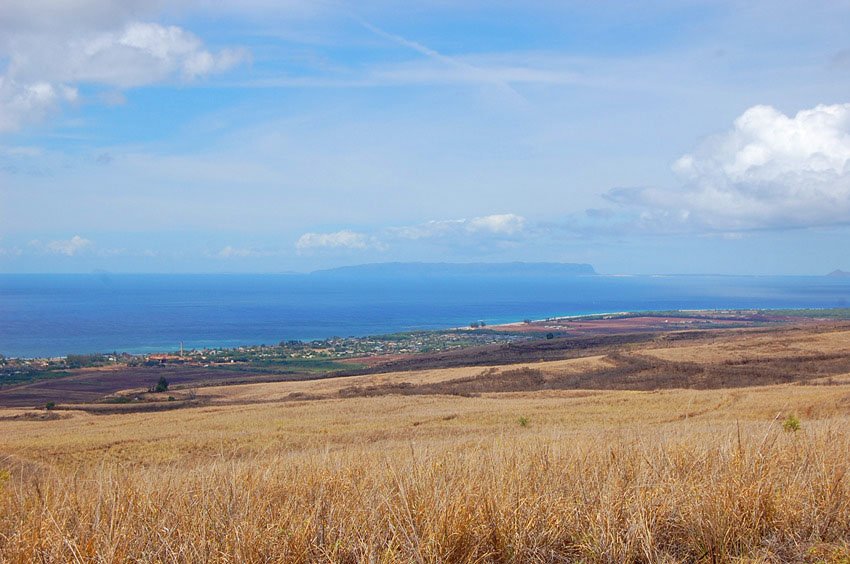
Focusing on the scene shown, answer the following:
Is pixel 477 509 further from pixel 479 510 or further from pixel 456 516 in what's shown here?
pixel 456 516

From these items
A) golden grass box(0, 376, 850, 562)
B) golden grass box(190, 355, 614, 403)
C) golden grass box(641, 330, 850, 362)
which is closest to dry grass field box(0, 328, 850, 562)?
golden grass box(0, 376, 850, 562)

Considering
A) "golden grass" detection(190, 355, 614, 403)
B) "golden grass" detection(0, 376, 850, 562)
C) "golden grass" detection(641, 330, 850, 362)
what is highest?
"golden grass" detection(0, 376, 850, 562)

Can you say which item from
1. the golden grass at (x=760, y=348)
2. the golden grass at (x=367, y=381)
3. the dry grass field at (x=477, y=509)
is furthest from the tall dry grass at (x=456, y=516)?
the golden grass at (x=760, y=348)

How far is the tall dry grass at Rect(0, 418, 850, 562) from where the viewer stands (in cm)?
423

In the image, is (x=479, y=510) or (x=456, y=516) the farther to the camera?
(x=479, y=510)

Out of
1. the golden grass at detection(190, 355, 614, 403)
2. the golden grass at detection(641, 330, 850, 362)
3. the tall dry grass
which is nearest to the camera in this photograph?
the tall dry grass

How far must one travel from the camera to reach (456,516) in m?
4.50

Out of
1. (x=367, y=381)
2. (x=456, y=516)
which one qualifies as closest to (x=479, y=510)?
(x=456, y=516)

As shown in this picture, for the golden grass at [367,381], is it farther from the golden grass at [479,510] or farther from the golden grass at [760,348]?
the golden grass at [479,510]

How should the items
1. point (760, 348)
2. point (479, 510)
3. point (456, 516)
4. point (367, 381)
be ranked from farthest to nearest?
point (760, 348) → point (367, 381) → point (479, 510) → point (456, 516)

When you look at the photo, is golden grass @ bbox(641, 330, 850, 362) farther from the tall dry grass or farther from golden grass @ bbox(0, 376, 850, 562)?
the tall dry grass

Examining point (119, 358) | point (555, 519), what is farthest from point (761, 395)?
point (119, 358)

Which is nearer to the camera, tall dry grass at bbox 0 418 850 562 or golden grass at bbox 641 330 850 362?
tall dry grass at bbox 0 418 850 562

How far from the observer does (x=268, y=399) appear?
4041cm
